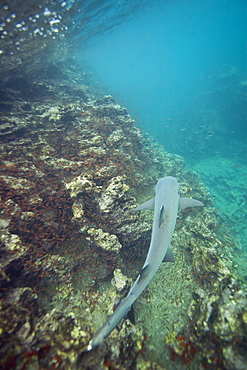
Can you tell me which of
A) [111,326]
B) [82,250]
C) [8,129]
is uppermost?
[8,129]

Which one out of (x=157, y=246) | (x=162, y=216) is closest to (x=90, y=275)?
(x=157, y=246)

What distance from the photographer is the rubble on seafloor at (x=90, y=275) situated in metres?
2.99

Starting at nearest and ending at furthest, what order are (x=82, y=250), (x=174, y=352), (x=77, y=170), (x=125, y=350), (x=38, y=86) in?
1. (x=125, y=350)
2. (x=174, y=352)
3. (x=82, y=250)
4. (x=77, y=170)
5. (x=38, y=86)

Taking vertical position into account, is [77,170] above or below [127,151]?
below

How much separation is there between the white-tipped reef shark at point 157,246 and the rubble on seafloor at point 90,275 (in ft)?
2.68

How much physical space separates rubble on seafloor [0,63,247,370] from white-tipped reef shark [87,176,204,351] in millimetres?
816

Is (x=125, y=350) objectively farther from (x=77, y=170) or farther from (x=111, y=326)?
(x=77, y=170)

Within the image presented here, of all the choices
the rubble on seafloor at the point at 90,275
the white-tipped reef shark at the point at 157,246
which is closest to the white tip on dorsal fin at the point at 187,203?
the white-tipped reef shark at the point at 157,246

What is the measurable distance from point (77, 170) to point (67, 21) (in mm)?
20740

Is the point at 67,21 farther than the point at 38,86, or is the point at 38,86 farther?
the point at 67,21

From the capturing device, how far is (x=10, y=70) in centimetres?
1363

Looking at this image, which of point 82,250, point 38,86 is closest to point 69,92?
point 38,86

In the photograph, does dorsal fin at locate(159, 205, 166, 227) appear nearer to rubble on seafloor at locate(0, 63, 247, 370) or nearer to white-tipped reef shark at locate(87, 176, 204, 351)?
white-tipped reef shark at locate(87, 176, 204, 351)

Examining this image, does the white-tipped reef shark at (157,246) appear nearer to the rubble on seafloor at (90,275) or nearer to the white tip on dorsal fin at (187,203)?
the white tip on dorsal fin at (187,203)
